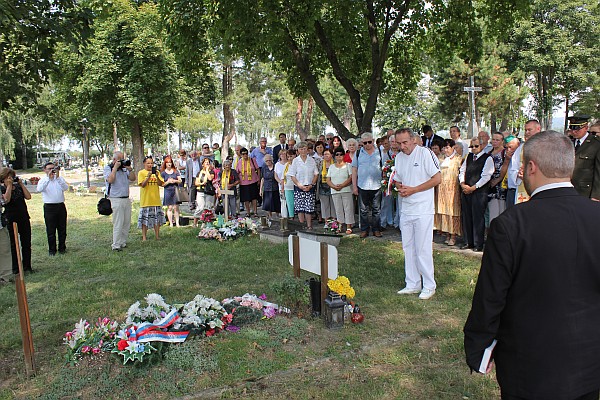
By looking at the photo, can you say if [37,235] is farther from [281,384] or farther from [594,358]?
[594,358]

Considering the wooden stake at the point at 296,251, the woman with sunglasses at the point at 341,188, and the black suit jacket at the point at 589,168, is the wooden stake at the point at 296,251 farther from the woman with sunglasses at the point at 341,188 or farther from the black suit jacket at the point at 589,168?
the woman with sunglasses at the point at 341,188

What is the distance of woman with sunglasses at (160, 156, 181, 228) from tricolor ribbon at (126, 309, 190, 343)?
25.0ft

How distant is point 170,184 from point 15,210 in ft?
13.9

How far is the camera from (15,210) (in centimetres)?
852

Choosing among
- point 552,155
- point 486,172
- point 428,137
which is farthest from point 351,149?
point 552,155

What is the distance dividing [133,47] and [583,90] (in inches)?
1440

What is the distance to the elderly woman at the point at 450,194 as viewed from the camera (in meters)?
9.23

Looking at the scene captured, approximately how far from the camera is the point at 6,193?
8031 millimetres

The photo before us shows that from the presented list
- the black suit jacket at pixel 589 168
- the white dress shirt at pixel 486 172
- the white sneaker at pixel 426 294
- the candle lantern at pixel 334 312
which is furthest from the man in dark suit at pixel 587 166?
the candle lantern at pixel 334 312

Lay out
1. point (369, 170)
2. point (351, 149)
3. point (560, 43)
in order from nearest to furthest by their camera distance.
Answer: point (369, 170) < point (351, 149) < point (560, 43)

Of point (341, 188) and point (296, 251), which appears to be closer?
point (296, 251)

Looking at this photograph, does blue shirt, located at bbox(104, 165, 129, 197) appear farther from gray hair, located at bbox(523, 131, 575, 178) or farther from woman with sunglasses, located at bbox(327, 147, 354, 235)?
gray hair, located at bbox(523, 131, 575, 178)

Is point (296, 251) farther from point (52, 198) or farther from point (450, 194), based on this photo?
point (52, 198)

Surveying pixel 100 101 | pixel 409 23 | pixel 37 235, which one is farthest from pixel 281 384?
pixel 100 101
